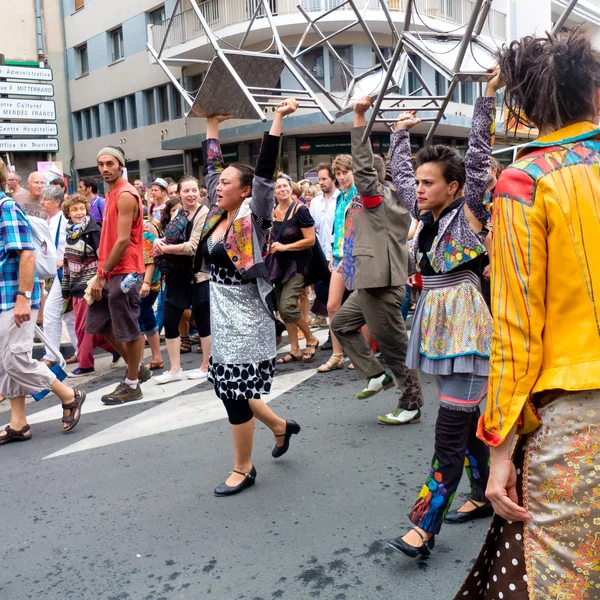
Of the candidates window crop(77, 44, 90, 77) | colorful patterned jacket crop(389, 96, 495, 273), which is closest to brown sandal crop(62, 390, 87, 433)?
colorful patterned jacket crop(389, 96, 495, 273)

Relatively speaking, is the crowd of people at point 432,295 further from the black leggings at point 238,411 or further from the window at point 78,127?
the window at point 78,127

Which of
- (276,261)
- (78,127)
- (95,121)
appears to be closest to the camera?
(276,261)

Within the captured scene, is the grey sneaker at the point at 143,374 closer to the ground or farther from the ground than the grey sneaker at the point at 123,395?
farther from the ground

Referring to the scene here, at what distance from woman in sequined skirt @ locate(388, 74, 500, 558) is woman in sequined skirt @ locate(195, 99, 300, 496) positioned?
0.86 m

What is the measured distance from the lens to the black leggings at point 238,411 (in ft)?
12.3

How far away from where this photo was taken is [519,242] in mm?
1604

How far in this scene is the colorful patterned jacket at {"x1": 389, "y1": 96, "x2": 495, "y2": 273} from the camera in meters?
2.73

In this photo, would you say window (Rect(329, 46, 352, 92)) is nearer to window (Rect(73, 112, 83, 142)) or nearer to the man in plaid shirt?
the man in plaid shirt

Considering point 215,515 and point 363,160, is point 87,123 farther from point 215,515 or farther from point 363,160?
point 215,515

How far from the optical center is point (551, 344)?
5.29 feet

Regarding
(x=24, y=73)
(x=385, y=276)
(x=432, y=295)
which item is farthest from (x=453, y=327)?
(x=24, y=73)

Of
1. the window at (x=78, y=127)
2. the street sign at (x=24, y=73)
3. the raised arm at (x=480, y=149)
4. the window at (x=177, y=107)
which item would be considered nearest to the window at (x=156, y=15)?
the window at (x=177, y=107)

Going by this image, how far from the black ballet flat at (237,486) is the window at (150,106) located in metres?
26.5

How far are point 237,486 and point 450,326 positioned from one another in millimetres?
1526
